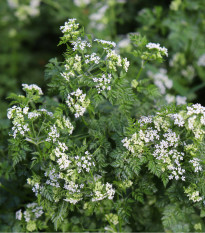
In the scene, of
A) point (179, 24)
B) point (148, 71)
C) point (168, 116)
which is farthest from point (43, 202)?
point (179, 24)

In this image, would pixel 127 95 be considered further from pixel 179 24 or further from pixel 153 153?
pixel 179 24

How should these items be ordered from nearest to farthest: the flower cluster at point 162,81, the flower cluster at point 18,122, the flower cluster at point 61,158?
the flower cluster at point 61,158
the flower cluster at point 18,122
the flower cluster at point 162,81

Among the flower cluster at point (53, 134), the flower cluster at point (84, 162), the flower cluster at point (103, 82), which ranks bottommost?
the flower cluster at point (84, 162)

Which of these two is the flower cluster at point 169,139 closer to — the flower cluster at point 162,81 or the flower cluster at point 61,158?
the flower cluster at point 61,158

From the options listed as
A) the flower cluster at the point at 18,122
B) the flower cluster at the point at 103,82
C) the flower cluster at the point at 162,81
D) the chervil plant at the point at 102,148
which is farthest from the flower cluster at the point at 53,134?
the flower cluster at the point at 162,81

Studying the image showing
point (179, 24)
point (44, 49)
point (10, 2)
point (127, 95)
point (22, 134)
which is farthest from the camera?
point (44, 49)

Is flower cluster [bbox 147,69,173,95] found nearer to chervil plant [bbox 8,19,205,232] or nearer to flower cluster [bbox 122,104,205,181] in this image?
chervil plant [bbox 8,19,205,232]

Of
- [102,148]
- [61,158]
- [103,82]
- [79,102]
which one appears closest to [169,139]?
[102,148]

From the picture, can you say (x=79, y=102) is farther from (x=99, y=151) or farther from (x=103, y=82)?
(x=99, y=151)
